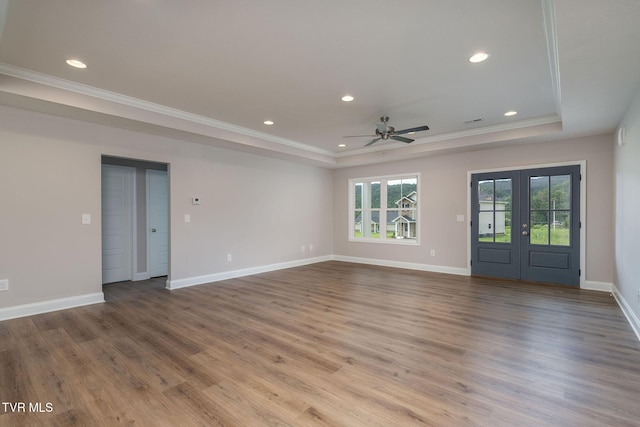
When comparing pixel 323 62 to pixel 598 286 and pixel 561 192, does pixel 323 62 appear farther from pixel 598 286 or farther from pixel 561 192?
pixel 598 286

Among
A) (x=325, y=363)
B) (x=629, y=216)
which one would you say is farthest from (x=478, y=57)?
(x=325, y=363)

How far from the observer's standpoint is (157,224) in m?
6.16

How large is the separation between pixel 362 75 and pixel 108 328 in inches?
155

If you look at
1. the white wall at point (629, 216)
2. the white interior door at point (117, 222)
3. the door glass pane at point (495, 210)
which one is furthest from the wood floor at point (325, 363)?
the door glass pane at point (495, 210)

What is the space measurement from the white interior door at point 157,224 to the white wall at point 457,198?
4.24m

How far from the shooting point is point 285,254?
7.15m

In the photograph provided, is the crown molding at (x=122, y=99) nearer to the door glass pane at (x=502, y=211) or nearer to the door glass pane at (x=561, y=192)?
the door glass pane at (x=502, y=211)

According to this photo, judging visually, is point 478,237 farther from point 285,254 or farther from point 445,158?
point 285,254

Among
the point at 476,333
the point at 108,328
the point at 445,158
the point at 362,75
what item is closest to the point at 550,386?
the point at 476,333

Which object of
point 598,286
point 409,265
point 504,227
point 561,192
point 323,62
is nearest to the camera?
point 323,62

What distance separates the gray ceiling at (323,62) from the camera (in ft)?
7.46

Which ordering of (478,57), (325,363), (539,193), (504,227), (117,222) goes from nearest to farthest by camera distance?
(325,363) < (478,57) < (539,193) < (117,222) < (504,227)

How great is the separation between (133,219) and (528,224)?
741 cm

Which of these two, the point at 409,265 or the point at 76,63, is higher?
the point at 76,63
